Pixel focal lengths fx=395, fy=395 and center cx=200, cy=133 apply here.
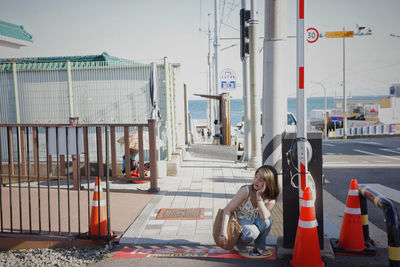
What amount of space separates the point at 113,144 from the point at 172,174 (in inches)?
87.6

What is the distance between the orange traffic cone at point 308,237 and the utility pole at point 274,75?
3.42 metres

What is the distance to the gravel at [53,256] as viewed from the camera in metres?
4.61

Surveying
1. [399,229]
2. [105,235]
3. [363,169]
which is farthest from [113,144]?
[363,169]

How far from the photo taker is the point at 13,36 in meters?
11.4

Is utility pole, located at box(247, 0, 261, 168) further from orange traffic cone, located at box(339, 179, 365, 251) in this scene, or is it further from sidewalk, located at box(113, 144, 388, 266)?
orange traffic cone, located at box(339, 179, 365, 251)

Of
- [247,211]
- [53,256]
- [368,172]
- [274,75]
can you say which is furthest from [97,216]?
[368,172]

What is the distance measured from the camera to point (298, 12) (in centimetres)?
434

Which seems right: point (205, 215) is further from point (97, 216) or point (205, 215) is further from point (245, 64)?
point (245, 64)

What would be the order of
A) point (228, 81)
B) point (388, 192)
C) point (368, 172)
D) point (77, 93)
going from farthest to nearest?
point (228, 81) → point (77, 93) → point (368, 172) → point (388, 192)

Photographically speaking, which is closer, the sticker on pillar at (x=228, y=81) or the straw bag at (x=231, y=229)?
the straw bag at (x=231, y=229)

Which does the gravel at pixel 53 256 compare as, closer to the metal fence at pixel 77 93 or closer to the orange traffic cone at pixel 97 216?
the orange traffic cone at pixel 97 216

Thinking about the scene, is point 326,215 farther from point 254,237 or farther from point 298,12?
point 298,12

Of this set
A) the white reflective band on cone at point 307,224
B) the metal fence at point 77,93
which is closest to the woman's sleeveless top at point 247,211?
the white reflective band on cone at point 307,224

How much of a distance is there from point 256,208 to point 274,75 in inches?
146
